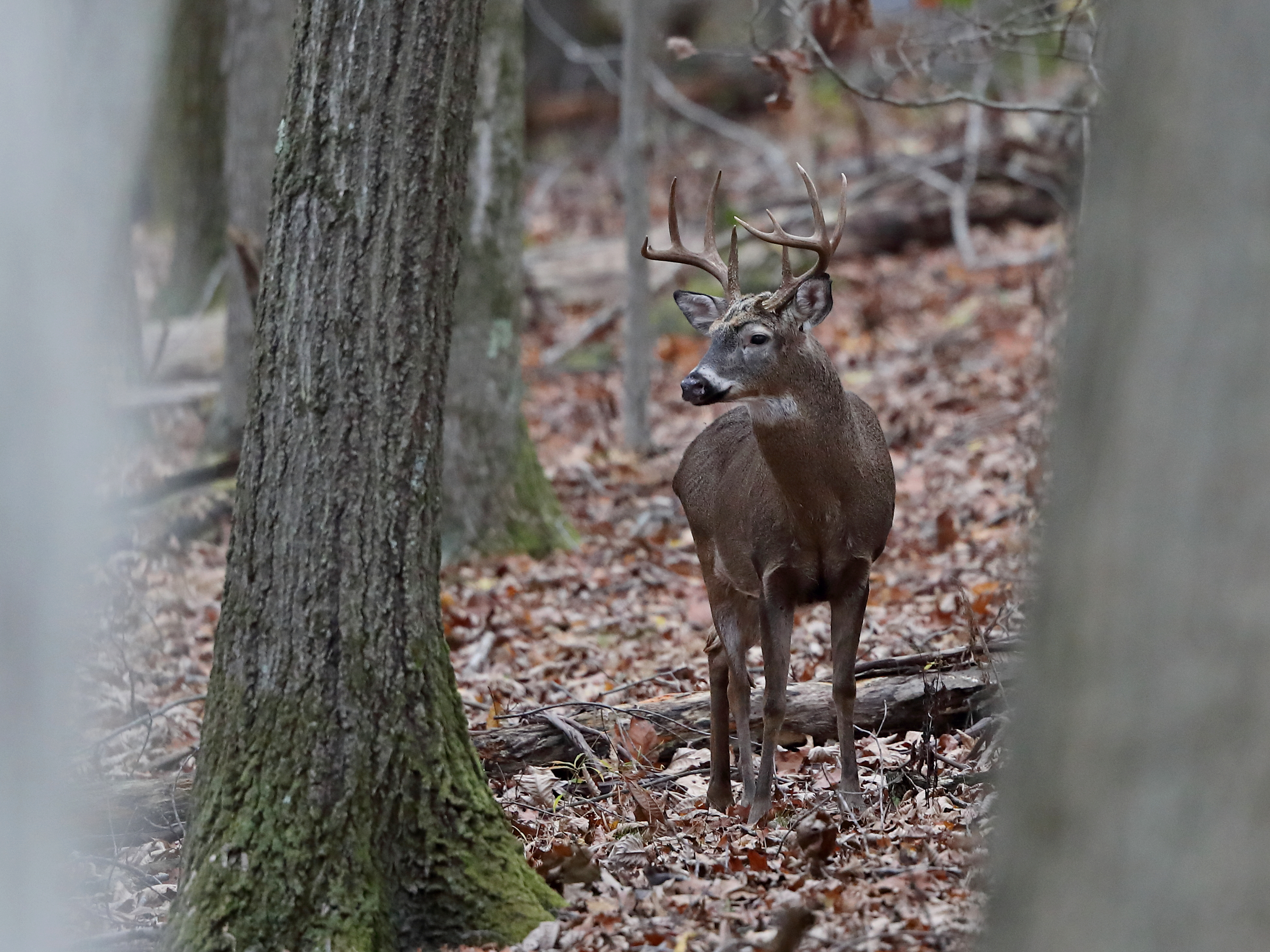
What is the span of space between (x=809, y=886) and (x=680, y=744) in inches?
76.5

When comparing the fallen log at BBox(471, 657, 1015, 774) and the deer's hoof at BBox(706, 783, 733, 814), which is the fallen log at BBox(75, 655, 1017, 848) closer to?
the fallen log at BBox(471, 657, 1015, 774)

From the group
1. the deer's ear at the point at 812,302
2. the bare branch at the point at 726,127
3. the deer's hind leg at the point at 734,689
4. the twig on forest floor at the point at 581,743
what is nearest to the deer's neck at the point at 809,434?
the deer's ear at the point at 812,302

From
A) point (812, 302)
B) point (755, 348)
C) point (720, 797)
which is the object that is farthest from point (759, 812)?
point (812, 302)

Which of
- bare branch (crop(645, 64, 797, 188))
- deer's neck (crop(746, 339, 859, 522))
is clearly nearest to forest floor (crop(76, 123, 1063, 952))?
deer's neck (crop(746, 339, 859, 522))

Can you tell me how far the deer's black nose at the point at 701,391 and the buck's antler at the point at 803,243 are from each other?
1.39ft

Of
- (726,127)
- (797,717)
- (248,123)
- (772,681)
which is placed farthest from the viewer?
(726,127)

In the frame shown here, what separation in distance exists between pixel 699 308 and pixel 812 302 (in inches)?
27.3

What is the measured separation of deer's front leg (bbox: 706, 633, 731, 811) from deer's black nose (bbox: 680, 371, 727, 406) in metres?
0.98

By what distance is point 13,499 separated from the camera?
8.95 feet

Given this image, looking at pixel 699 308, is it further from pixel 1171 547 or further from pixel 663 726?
pixel 1171 547

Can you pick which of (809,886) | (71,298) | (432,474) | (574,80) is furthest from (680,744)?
(574,80)

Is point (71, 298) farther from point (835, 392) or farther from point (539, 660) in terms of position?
point (539, 660)

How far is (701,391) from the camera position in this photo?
5.48 m

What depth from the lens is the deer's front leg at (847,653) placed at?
17.1 feet
